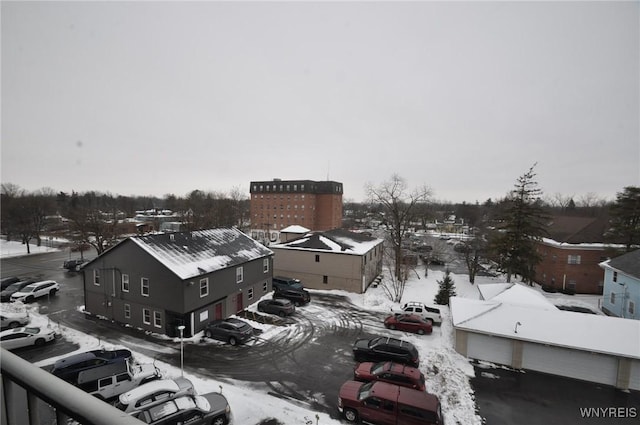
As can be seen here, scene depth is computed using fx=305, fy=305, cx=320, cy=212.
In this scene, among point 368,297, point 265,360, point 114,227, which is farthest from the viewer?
point 114,227

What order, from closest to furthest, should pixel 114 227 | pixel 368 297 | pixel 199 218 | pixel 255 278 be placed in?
pixel 255 278 < pixel 368 297 < pixel 114 227 < pixel 199 218

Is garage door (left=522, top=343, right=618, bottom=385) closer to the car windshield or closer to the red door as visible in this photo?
the car windshield

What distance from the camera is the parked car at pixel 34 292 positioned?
24.9 m

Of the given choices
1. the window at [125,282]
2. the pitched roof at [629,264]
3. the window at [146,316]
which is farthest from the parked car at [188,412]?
the pitched roof at [629,264]

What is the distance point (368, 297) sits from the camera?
28953 mm

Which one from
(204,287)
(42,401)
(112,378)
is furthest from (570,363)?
(112,378)

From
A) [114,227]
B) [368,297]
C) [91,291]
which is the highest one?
[114,227]

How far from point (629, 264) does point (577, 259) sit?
30.2 feet

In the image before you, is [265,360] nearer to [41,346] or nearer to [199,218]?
[41,346]

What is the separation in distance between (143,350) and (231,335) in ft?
15.9

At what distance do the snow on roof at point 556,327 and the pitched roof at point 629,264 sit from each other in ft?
30.4

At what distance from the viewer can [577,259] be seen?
1323 inches

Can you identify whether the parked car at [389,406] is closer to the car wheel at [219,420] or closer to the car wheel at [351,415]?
the car wheel at [351,415]

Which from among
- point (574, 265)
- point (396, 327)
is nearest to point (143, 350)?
point (396, 327)
